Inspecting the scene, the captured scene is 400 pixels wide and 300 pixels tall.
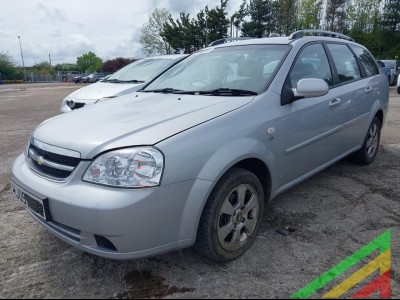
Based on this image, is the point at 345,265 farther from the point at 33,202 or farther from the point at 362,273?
the point at 33,202

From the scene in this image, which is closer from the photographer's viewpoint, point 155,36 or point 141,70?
point 141,70

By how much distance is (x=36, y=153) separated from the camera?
8.17 ft

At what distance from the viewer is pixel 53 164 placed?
2244 mm

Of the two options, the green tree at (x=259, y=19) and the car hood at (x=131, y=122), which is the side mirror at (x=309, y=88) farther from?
the green tree at (x=259, y=19)

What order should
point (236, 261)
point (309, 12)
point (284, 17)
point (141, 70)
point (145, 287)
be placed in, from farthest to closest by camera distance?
point (309, 12)
point (284, 17)
point (141, 70)
point (236, 261)
point (145, 287)

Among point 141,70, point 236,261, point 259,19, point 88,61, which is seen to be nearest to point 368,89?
point 236,261

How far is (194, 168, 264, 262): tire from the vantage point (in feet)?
7.31

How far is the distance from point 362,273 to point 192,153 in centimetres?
144

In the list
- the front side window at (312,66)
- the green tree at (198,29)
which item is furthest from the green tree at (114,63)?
the front side window at (312,66)

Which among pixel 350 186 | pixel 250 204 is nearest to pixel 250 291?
pixel 250 204

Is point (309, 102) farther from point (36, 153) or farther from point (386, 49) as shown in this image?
point (386, 49)

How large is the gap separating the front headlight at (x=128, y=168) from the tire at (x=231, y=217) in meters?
0.46

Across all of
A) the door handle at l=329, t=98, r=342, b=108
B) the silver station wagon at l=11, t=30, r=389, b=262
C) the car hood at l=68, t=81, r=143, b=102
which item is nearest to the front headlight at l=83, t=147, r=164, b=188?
the silver station wagon at l=11, t=30, r=389, b=262

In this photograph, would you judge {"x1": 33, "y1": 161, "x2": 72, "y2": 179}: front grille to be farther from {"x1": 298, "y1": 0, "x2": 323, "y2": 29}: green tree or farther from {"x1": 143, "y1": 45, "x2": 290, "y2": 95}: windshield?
{"x1": 298, "y1": 0, "x2": 323, "y2": 29}: green tree
